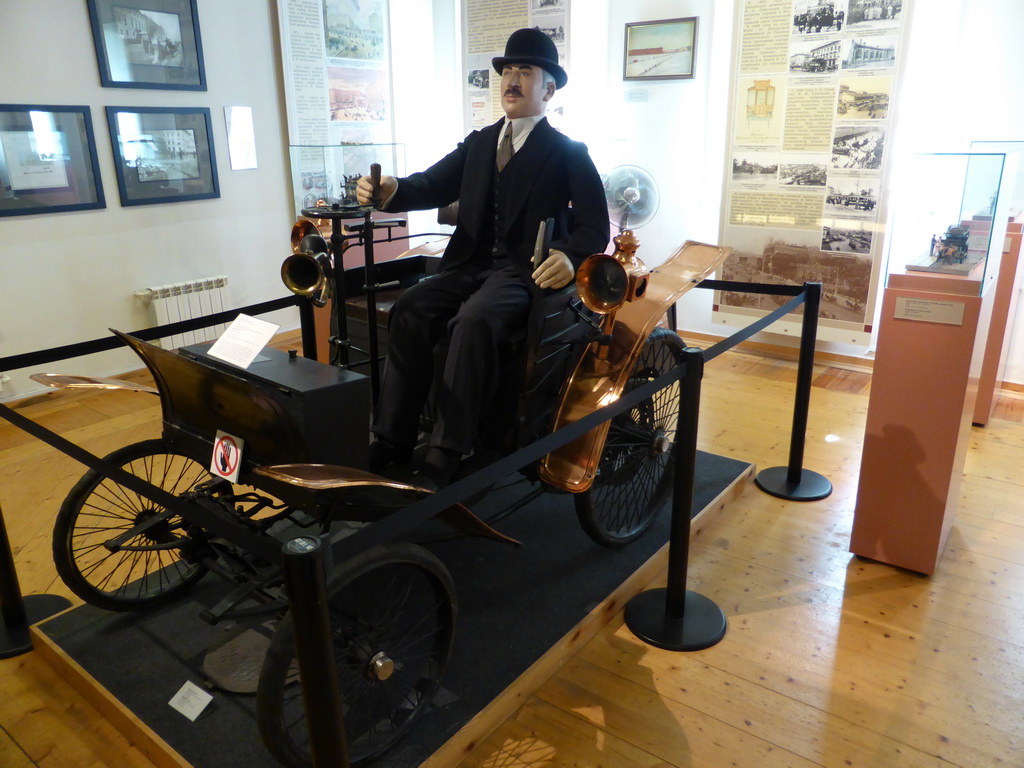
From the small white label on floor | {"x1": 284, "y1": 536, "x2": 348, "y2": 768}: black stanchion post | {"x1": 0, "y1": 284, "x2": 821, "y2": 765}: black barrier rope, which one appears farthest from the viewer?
the small white label on floor

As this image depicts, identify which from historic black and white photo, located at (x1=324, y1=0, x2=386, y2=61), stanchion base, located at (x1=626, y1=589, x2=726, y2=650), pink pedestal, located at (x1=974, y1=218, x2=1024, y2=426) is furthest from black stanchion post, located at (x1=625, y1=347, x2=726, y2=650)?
historic black and white photo, located at (x1=324, y1=0, x2=386, y2=61)

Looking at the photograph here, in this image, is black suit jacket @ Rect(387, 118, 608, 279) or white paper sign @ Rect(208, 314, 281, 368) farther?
black suit jacket @ Rect(387, 118, 608, 279)

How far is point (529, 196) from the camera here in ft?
9.52

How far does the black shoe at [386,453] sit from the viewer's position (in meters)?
2.57

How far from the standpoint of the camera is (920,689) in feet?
7.86

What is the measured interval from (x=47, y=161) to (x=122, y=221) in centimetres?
56

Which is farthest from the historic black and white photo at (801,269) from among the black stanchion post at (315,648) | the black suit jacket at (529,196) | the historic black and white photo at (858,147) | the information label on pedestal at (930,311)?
the black stanchion post at (315,648)

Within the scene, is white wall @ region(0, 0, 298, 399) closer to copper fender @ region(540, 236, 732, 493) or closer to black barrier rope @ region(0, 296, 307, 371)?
black barrier rope @ region(0, 296, 307, 371)

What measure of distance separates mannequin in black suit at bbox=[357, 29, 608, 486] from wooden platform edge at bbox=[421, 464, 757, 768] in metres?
0.63

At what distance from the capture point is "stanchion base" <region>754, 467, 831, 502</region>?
3.62 m

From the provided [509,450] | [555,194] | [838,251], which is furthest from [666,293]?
[838,251]

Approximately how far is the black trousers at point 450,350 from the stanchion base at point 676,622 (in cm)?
83

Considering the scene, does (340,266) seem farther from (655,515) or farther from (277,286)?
(277,286)

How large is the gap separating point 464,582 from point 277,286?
13.1ft
